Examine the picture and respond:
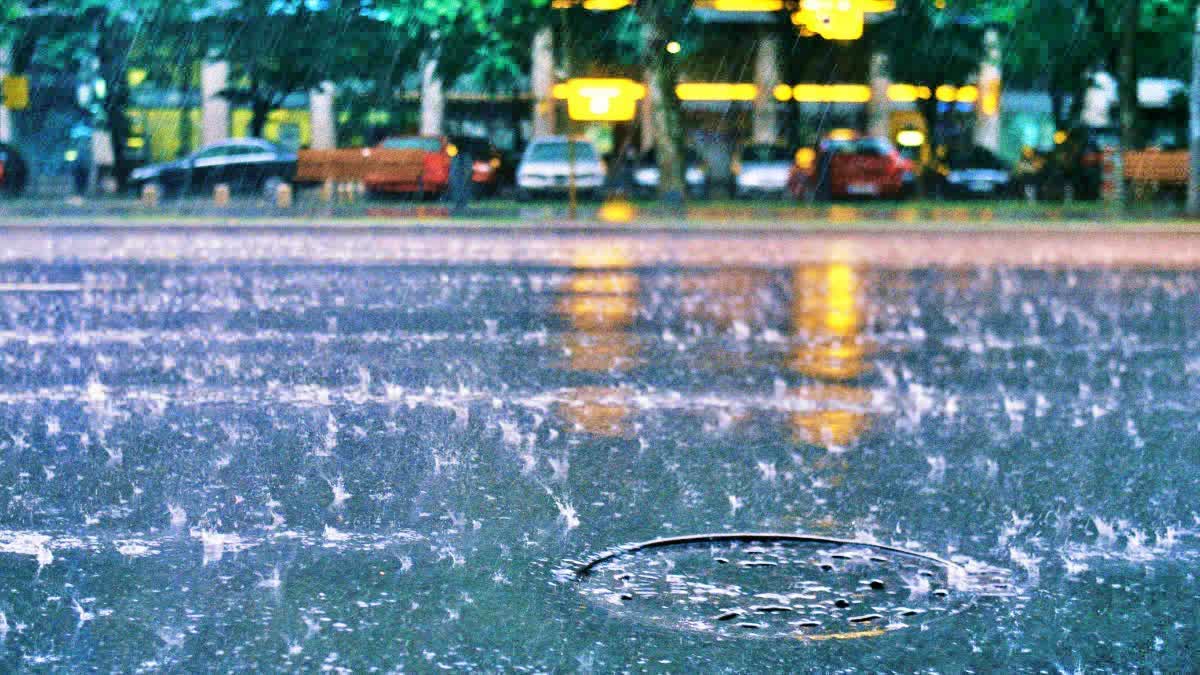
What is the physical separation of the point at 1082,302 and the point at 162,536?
32.0 feet

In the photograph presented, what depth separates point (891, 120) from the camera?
55.5 meters

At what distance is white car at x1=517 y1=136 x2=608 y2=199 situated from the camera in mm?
37062

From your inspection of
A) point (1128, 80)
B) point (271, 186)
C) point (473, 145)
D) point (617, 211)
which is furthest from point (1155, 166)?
point (271, 186)

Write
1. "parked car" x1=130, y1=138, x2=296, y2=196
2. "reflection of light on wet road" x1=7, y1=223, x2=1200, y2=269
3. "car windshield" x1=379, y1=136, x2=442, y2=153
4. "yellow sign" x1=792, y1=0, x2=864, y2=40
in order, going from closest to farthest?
"reflection of light on wet road" x1=7, y1=223, x2=1200, y2=269 < "yellow sign" x1=792, y1=0, x2=864, y2=40 < "car windshield" x1=379, y1=136, x2=442, y2=153 < "parked car" x1=130, y1=138, x2=296, y2=196

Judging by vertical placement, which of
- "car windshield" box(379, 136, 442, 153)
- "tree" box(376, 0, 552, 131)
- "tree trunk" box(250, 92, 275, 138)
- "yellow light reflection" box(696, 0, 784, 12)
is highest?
"yellow light reflection" box(696, 0, 784, 12)

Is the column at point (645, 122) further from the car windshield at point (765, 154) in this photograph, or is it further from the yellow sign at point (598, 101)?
the yellow sign at point (598, 101)

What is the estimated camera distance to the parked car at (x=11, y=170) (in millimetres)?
37781

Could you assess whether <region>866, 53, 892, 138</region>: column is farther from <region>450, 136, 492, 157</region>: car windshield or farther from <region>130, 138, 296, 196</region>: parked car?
<region>130, 138, 296, 196</region>: parked car

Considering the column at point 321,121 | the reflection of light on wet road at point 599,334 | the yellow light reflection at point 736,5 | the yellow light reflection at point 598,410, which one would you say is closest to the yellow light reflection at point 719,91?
the yellow light reflection at point 736,5

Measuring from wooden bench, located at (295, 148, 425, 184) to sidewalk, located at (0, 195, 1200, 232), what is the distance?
65 centimetres

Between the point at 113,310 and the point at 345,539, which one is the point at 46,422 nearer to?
the point at 345,539

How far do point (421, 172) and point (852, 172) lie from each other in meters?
9.26

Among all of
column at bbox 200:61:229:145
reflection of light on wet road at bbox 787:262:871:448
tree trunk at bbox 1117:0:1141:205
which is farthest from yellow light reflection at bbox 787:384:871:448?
column at bbox 200:61:229:145

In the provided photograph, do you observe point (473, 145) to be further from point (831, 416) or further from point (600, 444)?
point (600, 444)
